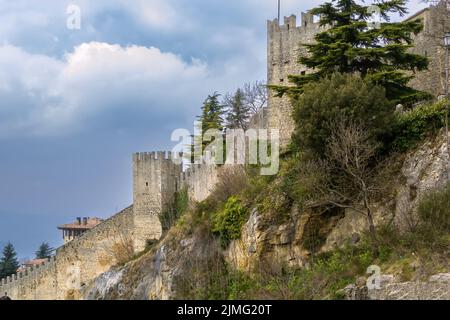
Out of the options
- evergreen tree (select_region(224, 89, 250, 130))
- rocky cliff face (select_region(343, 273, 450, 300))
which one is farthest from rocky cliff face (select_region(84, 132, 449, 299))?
evergreen tree (select_region(224, 89, 250, 130))

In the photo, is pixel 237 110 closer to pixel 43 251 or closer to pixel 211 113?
pixel 211 113

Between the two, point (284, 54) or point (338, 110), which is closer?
point (338, 110)

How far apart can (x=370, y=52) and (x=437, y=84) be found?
241 inches

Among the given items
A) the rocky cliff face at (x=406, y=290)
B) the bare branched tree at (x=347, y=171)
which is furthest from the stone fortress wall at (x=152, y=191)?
the rocky cliff face at (x=406, y=290)

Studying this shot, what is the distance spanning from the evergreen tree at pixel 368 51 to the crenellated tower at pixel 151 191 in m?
15.3

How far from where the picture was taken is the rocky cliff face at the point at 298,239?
63.1 ft

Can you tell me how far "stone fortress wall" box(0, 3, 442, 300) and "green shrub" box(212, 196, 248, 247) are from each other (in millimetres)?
4762

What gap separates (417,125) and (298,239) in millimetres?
4894

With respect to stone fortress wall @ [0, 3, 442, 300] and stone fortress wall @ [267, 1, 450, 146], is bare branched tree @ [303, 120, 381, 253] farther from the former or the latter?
stone fortress wall @ [267, 1, 450, 146]

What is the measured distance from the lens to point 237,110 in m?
49.4

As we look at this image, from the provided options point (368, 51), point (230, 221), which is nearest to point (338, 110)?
point (368, 51)

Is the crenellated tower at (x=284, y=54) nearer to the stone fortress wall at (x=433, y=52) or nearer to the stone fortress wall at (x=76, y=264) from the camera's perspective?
the stone fortress wall at (x=433, y=52)

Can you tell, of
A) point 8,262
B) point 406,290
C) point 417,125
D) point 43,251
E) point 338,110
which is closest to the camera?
point 406,290

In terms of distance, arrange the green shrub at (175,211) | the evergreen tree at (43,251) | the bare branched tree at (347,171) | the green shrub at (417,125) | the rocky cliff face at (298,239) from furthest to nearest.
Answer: the evergreen tree at (43,251), the green shrub at (175,211), the green shrub at (417,125), the bare branched tree at (347,171), the rocky cliff face at (298,239)
